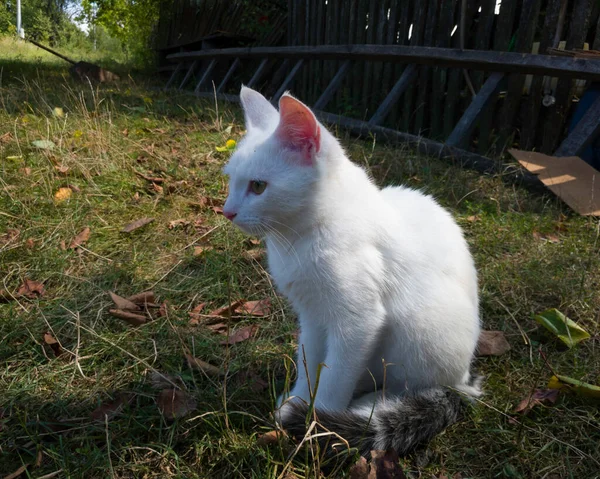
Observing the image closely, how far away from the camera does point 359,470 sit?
4.60 ft

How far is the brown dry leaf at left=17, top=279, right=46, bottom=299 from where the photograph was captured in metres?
2.35

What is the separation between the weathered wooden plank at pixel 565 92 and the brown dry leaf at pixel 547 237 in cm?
166

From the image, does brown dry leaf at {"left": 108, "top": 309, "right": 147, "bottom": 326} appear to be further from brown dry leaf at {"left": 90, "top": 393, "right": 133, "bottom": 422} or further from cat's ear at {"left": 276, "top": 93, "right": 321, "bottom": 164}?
cat's ear at {"left": 276, "top": 93, "right": 321, "bottom": 164}

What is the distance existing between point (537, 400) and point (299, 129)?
1.33 meters

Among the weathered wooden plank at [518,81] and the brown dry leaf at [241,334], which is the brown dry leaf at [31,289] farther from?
the weathered wooden plank at [518,81]

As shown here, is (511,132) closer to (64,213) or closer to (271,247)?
(271,247)

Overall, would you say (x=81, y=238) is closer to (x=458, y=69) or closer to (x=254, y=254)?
(x=254, y=254)

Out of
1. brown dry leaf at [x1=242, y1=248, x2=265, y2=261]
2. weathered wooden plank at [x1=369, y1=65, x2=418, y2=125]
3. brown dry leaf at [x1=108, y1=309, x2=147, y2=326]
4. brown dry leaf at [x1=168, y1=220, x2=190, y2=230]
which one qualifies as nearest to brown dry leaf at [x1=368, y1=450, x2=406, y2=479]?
brown dry leaf at [x1=108, y1=309, x2=147, y2=326]

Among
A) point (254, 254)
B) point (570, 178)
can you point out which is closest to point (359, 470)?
point (254, 254)

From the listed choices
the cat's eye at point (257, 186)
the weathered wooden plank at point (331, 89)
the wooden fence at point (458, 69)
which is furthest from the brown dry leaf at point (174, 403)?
the weathered wooden plank at point (331, 89)

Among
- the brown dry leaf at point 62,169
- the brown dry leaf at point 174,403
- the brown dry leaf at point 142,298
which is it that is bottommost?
the brown dry leaf at point 174,403

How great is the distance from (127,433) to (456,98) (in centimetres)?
460

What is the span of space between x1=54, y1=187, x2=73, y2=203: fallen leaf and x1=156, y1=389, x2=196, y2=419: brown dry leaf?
75.5 inches

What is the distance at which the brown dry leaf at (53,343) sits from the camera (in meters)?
2.03
